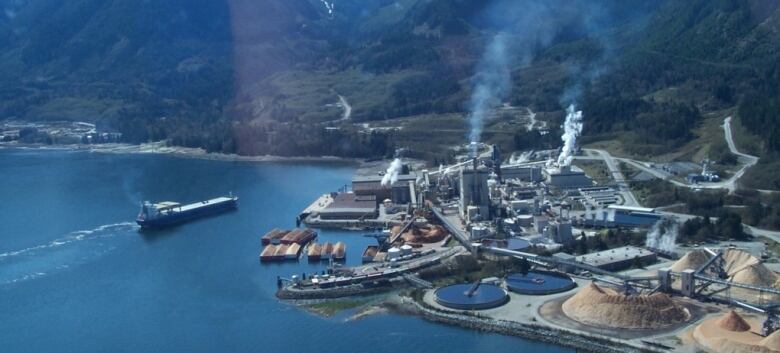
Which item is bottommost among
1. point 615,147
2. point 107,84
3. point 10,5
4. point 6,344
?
point 6,344

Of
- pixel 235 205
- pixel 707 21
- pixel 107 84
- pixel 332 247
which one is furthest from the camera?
pixel 107 84

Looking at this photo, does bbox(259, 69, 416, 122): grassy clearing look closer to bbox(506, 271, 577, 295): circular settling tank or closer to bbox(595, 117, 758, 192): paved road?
bbox(595, 117, 758, 192): paved road

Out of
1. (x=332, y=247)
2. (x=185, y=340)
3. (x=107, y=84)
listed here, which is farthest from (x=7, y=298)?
(x=107, y=84)

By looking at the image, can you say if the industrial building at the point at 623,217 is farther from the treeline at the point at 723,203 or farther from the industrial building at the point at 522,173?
the industrial building at the point at 522,173

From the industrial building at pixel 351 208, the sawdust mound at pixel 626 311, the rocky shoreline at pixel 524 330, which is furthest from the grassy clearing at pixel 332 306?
the industrial building at pixel 351 208

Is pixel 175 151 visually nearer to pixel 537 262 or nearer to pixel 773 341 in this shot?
pixel 537 262

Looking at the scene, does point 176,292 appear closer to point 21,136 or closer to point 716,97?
point 716,97

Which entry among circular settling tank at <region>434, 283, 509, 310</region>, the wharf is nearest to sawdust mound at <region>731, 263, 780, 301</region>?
circular settling tank at <region>434, 283, 509, 310</region>
